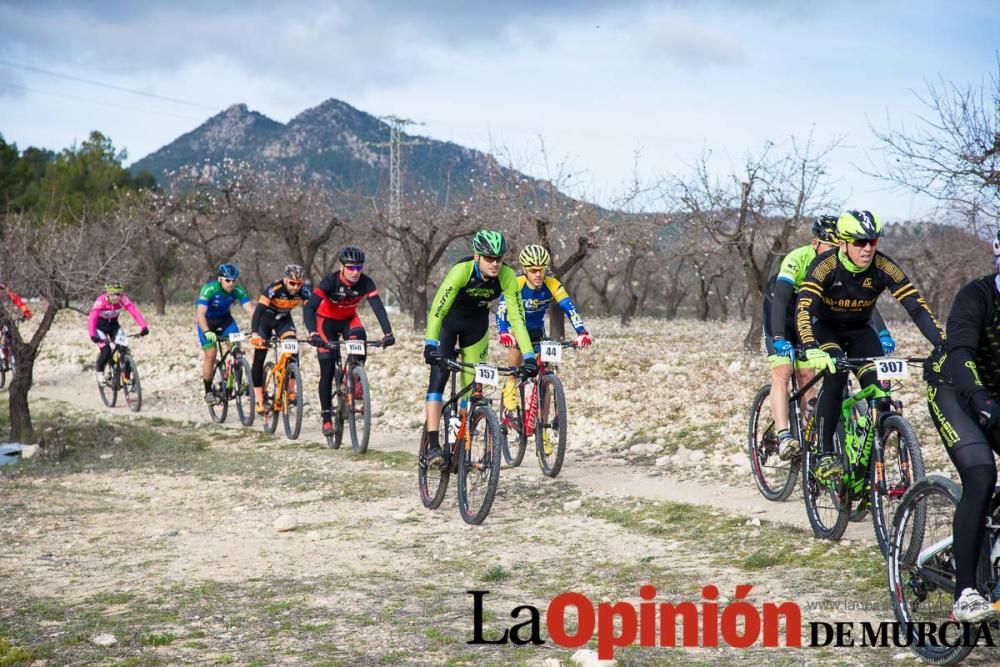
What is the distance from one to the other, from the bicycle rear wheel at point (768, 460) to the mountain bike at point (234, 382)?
27.9ft

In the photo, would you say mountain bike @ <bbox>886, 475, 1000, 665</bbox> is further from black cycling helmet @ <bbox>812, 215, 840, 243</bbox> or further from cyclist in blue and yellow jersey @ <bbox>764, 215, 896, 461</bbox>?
black cycling helmet @ <bbox>812, 215, 840, 243</bbox>

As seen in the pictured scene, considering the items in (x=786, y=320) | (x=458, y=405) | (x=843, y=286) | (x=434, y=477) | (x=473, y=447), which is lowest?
(x=434, y=477)

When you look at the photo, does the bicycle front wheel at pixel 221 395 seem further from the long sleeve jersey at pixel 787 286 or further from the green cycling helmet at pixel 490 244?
the long sleeve jersey at pixel 787 286

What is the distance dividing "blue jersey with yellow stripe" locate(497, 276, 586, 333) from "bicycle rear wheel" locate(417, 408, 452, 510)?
82.1 inches

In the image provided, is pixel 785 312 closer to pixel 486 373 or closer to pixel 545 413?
pixel 486 373

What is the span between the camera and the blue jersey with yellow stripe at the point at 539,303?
1038 centimetres

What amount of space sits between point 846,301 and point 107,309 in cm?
1377

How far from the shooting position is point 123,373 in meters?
17.7

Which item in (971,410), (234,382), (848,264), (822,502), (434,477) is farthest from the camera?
(234,382)

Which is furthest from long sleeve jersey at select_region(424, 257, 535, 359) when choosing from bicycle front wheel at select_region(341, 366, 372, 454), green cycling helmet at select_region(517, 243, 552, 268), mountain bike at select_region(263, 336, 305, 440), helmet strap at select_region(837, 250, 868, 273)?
mountain bike at select_region(263, 336, 305, 440)

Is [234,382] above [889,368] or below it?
below

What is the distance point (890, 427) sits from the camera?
600 cm

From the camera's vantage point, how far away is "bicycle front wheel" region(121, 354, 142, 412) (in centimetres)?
1741

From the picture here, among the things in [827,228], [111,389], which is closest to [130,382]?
[111,389]
